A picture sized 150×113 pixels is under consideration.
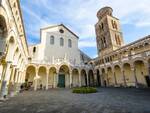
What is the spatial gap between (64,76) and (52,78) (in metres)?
2.86

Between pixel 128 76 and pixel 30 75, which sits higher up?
pixel 30 75

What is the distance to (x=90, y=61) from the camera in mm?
30797

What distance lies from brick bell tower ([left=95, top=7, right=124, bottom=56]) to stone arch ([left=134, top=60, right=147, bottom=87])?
738 cm

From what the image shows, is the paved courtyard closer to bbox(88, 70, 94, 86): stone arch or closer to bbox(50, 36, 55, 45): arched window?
bbox(50, 36, 55, 45): arched window

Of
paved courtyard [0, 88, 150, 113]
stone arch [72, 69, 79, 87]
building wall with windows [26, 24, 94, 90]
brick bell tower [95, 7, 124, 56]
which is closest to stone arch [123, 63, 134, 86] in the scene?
brick bell tower [95, 7, 124, 56]

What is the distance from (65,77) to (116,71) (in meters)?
11.3

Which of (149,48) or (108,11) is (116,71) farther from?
(108,11)

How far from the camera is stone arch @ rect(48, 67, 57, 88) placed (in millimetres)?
24938

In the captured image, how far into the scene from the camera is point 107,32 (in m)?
29.6

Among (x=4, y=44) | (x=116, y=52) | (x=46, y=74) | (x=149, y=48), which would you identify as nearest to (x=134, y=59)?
(x=149, y=48)

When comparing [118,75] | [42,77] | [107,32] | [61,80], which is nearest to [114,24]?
[107,32]

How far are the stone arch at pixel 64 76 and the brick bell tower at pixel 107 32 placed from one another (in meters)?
10.7

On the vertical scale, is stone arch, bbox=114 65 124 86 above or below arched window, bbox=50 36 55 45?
below

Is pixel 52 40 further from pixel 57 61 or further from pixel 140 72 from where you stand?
pixel 140 72
